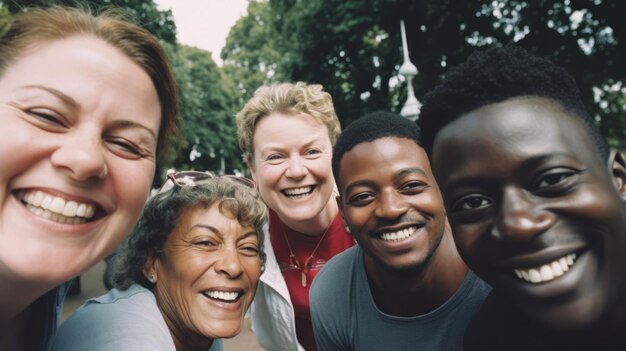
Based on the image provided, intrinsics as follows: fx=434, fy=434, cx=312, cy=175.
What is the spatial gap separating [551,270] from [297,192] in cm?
199

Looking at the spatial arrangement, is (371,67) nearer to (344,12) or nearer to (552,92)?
(344,12)

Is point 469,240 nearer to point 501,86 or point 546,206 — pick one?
point 546,206

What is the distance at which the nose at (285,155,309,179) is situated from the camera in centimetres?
297

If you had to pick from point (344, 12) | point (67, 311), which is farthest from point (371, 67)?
point (67, 311)

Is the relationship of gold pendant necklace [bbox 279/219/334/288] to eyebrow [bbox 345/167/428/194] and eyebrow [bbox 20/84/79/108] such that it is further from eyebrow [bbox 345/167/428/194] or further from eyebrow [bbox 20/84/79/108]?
eyebrow [bbox 20/84/79/108]

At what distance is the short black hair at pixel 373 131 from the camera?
7.42ft

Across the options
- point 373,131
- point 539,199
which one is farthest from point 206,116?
point 539,199

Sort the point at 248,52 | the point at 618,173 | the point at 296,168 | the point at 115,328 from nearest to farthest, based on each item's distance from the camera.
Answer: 1. the point at 618,173
2. the point at 115,328
3. the point at 296,168
4. the point at 248,52

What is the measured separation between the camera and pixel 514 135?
1300 millimetres

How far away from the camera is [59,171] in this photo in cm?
144

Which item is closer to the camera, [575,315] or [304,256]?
[575,315]

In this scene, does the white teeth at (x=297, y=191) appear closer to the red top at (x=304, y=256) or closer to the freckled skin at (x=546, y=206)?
the red top at (x=304, y=256)

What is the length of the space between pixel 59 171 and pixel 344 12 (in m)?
11.7

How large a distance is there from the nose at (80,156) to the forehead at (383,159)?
1.18 metres
